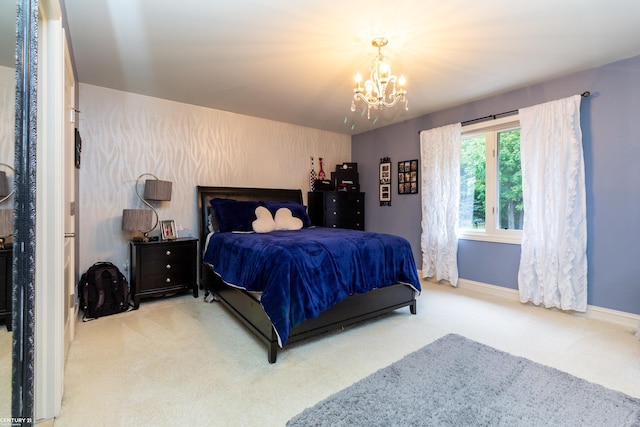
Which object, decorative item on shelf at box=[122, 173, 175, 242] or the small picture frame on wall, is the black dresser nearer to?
the small picture frame on wall

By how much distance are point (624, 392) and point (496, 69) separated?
280 cm

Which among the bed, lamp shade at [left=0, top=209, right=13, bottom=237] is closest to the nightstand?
the bed

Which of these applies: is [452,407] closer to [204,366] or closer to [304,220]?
[204,366]

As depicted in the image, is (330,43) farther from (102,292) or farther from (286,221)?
(102,292)

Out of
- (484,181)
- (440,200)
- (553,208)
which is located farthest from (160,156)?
(553,208)

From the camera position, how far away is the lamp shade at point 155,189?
139 inches

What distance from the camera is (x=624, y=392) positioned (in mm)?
1798

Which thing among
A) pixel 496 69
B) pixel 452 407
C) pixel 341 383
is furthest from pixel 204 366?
pixel 496 69

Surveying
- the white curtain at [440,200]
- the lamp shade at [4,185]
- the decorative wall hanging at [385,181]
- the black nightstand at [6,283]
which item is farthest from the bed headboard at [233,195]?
the lamp shade at [4,185]

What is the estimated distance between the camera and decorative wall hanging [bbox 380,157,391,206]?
16.6 feet

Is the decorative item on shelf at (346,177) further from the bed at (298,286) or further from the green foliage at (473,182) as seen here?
the bed at (298,286)

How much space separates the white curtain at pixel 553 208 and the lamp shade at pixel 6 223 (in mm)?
4156

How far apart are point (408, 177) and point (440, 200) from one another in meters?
0.73

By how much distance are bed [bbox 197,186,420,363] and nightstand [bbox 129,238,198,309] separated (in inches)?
10.5
